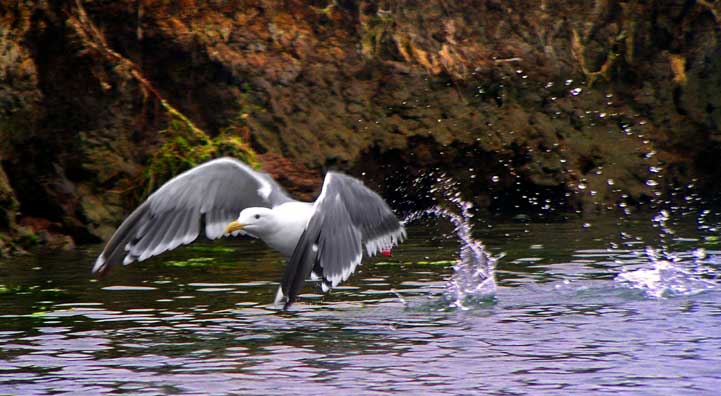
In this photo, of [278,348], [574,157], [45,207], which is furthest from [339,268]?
[574,157]

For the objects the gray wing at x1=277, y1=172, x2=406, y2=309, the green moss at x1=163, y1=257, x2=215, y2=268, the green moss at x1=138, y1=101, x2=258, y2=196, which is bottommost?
the green moss at x1=163, y1=257, x2=215, y2=268

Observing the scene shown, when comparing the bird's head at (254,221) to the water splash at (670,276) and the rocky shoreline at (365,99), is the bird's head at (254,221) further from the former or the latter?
the rocky shoreline at (365,99)

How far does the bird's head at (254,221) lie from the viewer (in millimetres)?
8422

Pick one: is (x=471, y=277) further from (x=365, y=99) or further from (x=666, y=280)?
(x=365, y=99)

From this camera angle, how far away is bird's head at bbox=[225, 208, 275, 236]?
332 inches

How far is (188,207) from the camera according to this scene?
8867 millimetres

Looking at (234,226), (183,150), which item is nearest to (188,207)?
(234,226)

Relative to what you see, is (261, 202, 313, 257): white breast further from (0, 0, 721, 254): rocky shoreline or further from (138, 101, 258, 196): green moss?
(138, 101, 258, 196): green moss

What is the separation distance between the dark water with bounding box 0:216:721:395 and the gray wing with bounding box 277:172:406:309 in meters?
0.30

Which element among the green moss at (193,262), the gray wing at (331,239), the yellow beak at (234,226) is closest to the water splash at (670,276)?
the gray wing at (331,239)

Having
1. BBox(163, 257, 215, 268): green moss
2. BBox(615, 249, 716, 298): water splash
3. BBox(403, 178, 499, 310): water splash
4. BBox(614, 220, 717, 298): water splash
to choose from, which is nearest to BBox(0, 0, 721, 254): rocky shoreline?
BBox(163, 257, 215, 268): green moss

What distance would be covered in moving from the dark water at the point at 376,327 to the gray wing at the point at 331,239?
0.30m

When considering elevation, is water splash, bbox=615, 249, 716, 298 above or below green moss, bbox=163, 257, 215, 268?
below

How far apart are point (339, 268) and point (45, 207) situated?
18.3 feet
